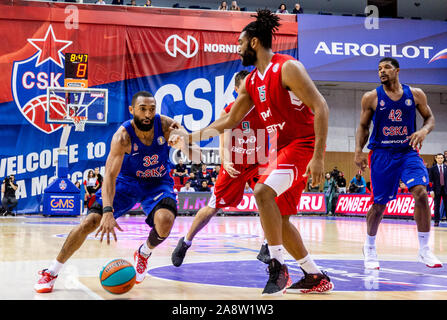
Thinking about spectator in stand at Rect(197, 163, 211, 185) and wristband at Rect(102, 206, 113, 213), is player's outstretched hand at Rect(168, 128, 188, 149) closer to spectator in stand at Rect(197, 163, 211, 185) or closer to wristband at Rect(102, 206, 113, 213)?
wristband at Rect(102, 206, 113, 213)

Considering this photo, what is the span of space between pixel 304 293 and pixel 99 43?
718 inches

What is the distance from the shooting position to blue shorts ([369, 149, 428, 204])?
6.07 m

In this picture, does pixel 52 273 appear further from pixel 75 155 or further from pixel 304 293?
pixel 75 155

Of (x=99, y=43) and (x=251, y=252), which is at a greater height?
(x=99, y=43)

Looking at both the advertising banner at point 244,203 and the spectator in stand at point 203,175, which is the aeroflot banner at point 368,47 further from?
the spectator in stand at point 203,175

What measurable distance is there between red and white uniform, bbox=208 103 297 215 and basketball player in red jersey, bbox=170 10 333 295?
1.65m

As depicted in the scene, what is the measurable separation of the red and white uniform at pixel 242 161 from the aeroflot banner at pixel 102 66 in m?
14.9

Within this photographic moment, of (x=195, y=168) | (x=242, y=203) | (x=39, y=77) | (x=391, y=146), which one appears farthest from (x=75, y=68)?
(x=391, y=146)

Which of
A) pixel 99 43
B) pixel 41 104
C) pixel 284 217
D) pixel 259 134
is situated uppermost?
pixel 99 43

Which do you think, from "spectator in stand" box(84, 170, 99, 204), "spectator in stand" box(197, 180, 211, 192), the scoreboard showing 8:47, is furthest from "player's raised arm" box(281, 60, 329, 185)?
"spectator in stand" box(84, 170, 99, 204)

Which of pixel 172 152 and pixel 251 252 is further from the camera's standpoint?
pixel 172 152

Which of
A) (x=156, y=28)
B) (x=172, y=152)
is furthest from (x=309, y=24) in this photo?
(x=172, y=152)
